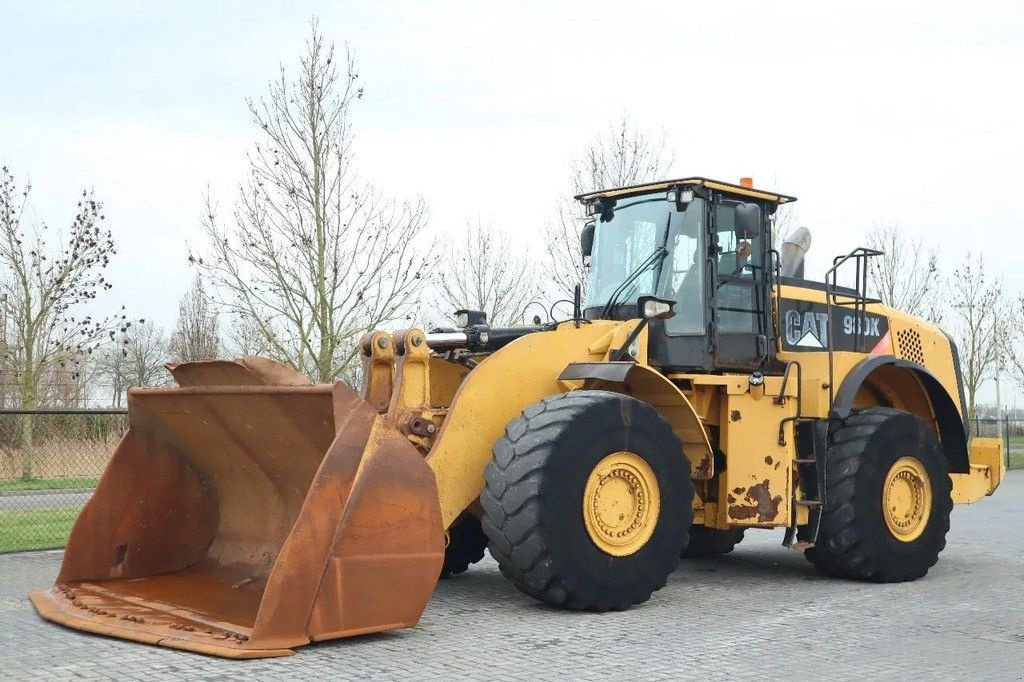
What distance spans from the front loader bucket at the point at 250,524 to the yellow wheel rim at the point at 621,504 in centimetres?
125

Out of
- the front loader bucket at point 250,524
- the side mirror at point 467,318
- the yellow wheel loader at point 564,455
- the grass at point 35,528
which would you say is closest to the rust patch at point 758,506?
the yellow wheel loader at point 564,455

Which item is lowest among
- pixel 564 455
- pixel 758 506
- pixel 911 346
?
pixel 758 506

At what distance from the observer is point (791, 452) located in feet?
30.9

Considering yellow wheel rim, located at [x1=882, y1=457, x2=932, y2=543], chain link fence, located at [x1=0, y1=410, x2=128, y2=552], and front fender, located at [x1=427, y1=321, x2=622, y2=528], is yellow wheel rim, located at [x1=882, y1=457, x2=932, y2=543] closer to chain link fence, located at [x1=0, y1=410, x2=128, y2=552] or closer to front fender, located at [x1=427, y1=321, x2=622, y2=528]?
→ front fender, located at [x1=427, y1=321, x2=622, y2=528]

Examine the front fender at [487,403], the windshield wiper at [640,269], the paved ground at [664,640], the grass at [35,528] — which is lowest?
the grass at [35,528]

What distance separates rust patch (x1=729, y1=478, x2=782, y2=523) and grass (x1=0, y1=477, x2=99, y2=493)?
8699 millimetres

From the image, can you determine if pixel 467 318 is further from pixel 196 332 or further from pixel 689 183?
pixel 196 332

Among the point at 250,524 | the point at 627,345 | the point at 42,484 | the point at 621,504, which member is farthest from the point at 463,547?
the point at 42,484

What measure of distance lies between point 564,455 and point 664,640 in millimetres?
1254

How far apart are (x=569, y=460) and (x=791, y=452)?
2.46m

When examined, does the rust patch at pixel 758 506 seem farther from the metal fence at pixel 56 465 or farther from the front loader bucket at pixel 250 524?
the metal fence at pixel 56 465

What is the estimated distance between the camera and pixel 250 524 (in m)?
8.44

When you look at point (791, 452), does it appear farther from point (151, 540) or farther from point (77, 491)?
point (77, 491)

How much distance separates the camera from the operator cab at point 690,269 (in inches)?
367
